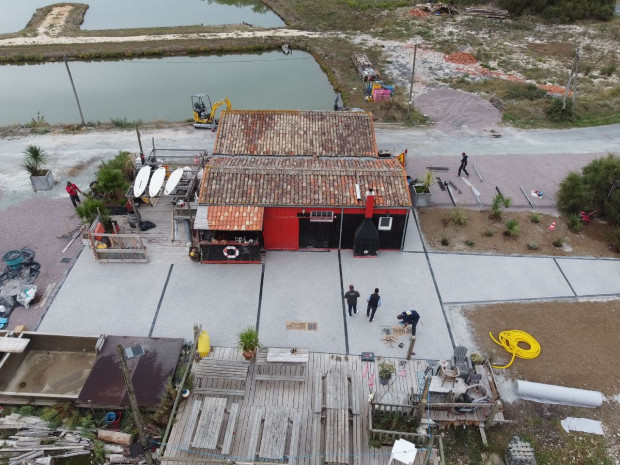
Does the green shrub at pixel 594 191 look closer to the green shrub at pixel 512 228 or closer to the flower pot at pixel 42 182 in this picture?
the green shrub at pixel 512 228

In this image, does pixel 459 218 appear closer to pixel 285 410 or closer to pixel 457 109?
pixel 285 410

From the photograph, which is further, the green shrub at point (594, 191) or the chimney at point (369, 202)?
the green shrub at point (594, 191)

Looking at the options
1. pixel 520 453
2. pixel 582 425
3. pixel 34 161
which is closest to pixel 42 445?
pixel 520 453

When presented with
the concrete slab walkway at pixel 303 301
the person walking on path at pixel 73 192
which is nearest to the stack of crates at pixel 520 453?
the concrete slab walkway at pixel 303 301

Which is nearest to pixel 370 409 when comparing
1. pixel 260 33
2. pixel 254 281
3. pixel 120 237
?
pixel 254 281

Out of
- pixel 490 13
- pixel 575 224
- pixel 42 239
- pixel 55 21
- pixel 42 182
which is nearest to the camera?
pixel 42 239

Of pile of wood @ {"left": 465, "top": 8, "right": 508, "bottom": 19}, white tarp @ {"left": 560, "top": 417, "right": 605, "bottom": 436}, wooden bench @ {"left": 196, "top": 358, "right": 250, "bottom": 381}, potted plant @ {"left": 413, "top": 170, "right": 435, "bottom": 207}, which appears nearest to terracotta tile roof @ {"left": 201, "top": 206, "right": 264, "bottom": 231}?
wooden bench @ {"left": 196, "top": 358, "right": 250, "bottom": 381}
